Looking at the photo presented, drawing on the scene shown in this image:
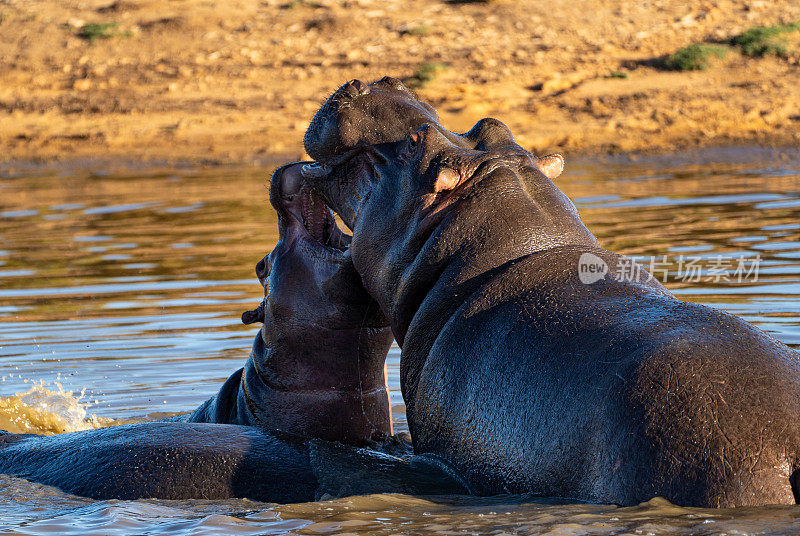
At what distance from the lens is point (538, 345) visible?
3254 mm

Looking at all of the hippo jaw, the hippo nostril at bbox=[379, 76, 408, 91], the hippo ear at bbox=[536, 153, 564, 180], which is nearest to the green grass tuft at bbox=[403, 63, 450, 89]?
the hippo jaw

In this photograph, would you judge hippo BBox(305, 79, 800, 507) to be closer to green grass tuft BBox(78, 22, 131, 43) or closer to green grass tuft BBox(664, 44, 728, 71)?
green grass tuft BBox(664, 44, 728, 71)

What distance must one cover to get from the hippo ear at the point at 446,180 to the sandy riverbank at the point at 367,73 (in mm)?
13998

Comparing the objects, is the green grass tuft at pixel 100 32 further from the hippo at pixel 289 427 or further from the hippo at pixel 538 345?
the hippo at pixel 538 345

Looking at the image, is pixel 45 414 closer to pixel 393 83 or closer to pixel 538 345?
pixel 393 83

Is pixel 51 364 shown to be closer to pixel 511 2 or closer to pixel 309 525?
pixel 309 525

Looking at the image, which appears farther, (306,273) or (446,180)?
(306,273)

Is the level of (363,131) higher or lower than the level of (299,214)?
higher

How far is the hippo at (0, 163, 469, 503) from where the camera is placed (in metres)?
3.77

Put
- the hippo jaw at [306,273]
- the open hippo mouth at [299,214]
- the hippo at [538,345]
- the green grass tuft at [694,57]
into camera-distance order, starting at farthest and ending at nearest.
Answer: the green grass tuft at [694,57]
the open hippo mouth at [299,214]
the hippo jaw at [306,273]
the hippo at [538,345]

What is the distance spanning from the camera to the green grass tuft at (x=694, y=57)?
64.8 feet

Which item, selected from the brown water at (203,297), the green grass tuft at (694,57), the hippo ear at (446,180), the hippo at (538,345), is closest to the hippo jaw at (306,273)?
the hippo at (538,345)

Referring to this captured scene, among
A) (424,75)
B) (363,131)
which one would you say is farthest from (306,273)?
(424,75)

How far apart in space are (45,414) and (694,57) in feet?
52.8
